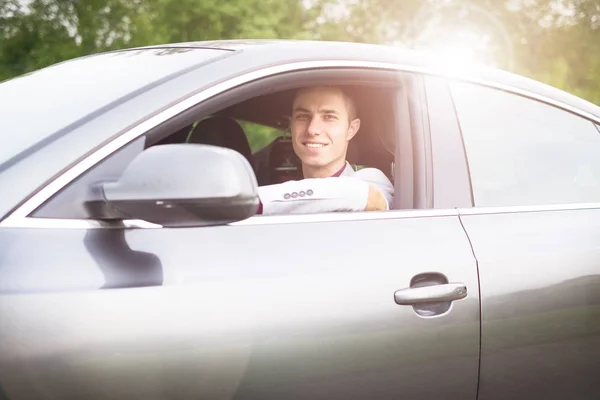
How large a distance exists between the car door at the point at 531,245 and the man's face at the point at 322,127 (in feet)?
1.73

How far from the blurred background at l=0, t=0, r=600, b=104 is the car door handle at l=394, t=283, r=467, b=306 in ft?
2.89

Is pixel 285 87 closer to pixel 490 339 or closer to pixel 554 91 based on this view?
pixel 490 339

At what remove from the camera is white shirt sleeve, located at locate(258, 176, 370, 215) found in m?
2.31

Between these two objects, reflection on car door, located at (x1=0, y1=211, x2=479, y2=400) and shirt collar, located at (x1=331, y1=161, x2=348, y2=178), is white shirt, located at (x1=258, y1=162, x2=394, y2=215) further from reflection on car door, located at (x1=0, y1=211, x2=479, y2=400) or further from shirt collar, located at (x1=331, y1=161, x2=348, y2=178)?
shirt collar, located at (x1=331, y1=161, x2=348, y2=178)

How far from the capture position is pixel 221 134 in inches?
133

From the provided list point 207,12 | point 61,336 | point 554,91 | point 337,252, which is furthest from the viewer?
point 207,12

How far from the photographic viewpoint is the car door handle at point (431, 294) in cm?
215

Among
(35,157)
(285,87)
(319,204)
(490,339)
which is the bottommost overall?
(490,339)

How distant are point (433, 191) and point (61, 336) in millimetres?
1190

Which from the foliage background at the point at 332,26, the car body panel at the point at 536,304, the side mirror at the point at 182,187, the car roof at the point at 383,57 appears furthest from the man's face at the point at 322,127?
the foliage background at the point at 332,26

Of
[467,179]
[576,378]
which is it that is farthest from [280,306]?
[576,378]

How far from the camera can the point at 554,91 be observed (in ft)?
9.43

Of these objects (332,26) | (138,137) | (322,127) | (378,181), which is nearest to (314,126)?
(322,127)

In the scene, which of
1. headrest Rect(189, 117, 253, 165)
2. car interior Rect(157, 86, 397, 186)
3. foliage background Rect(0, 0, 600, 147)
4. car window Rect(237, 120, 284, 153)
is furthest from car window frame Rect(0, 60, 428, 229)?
foliage background Rect(0, 0, 600, 147)
